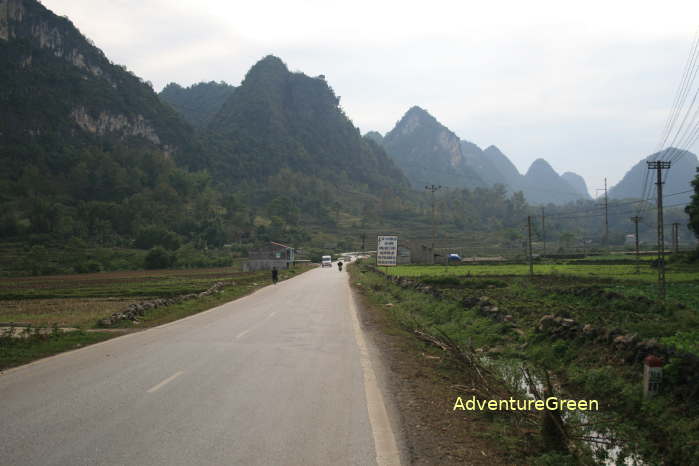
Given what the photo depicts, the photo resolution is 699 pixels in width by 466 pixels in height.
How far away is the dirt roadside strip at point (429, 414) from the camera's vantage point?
5.90 meters

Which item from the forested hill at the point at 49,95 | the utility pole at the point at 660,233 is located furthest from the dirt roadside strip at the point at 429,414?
the forested hill at the point at 49,95

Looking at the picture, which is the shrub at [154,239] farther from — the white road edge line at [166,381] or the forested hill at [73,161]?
the white road edge line at [166,381]

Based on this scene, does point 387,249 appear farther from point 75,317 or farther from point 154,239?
point 154,239

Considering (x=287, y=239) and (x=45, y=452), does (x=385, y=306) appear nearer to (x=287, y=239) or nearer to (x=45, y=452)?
(x=45, y=452)

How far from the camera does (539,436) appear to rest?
20.9 feet

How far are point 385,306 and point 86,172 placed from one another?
140 metres

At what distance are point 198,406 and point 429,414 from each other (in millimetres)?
3216

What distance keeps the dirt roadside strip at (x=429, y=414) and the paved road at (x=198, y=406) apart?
350 mm

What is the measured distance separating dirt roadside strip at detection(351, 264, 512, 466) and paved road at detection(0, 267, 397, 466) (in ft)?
1.15

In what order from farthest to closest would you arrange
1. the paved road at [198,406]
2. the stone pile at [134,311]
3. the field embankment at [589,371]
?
the stone pile at [134,311] < the field embankment at [589,371] < the paved road at [198,406]

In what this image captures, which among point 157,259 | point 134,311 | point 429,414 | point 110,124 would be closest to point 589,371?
point 429,414

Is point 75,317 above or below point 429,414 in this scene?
below

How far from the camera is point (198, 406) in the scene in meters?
7.38

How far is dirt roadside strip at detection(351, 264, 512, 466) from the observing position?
590cm
